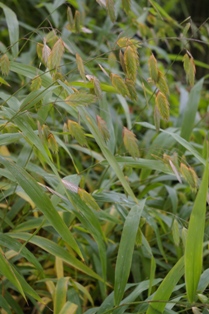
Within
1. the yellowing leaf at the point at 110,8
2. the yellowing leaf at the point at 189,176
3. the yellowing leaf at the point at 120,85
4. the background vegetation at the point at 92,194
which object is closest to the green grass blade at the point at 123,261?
the background vegetation at the point at 92,194

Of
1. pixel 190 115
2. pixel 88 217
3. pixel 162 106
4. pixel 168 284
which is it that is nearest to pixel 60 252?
pixel 88 217

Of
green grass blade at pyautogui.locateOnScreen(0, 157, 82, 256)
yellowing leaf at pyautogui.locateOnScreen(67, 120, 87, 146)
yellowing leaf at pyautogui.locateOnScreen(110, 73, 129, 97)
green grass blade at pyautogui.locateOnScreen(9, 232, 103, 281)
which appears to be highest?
yellowing leaf at pyautogui.locateOnScreen(110, 73, 129, 97)

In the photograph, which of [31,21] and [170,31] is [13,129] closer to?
[170,31]

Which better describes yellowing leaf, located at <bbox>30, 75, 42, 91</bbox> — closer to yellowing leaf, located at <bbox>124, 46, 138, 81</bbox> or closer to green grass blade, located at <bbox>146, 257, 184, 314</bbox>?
yellowing leaf, located at <bbox>124, 46, 138, 81</bbox>

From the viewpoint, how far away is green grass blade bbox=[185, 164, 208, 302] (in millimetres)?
738

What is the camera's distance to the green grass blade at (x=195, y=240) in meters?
0.74

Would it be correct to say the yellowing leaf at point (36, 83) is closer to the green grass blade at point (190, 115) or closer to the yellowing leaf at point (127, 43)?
the yellowing leaf at point (127, 43)

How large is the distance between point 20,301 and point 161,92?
57 cm

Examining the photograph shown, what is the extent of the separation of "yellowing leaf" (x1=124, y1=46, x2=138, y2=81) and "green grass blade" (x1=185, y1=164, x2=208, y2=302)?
18 cm

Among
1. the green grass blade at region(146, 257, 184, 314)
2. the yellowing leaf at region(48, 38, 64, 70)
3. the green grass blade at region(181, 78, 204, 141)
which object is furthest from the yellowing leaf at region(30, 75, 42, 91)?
the green grass blade at region(181, 78, 204, 141)

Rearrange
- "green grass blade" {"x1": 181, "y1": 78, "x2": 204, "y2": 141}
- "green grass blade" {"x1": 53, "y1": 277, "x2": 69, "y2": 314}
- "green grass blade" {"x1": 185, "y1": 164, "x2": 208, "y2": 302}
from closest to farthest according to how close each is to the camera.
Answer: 1. "green grass blade" {"x1": 185, "y1": 164, "x2": 208, "y2": 302}
2. "green grass blade" {"x1": 53, "y1": 277, "x2": 69, "y2": 314}
3. "green grass blade" {"x1": 181, "y1": 78, "x2": 204, "y2": 141}

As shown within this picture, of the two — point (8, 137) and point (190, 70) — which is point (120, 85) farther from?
point (8, 137)

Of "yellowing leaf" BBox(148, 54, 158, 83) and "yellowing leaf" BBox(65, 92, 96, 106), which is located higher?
"yellowing leaf" BBox(65, 92, 96, 106)

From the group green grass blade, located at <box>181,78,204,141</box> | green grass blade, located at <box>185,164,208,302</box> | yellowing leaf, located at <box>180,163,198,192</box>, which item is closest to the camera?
green grass blade, located at <box>185,164,208,302</box>
